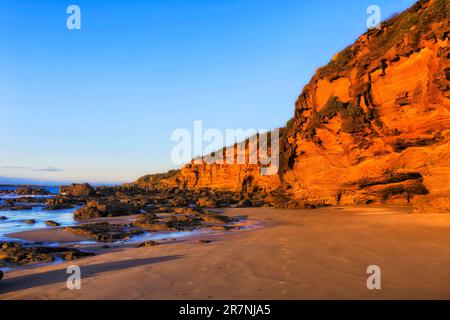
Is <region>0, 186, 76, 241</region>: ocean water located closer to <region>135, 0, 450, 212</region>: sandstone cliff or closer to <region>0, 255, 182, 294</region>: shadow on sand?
<region>0, 255, 182, 294</region>: shadow on sand

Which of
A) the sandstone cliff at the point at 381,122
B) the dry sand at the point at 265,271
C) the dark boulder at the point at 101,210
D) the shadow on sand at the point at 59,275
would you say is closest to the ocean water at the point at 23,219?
the dark boulder at the point at 101,210

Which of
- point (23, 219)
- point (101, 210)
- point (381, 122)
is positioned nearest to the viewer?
point (381, 122)

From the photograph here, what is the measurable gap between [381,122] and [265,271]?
13907 mm

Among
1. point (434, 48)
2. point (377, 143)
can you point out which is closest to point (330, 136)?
point (377, 143)

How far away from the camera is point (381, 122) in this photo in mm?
17453

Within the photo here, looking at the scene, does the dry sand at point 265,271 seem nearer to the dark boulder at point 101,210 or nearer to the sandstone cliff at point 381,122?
the sandstone cliff at point 381,122

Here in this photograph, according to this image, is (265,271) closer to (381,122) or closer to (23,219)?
(381,122)

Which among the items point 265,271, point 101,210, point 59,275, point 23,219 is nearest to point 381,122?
point 265,271

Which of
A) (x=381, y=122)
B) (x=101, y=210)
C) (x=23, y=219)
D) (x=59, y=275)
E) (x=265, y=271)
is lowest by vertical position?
(x=23, y=219)

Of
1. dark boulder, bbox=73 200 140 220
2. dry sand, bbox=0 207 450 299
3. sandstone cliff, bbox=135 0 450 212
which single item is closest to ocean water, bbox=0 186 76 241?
dark boulder, bbox=73 200 140 220

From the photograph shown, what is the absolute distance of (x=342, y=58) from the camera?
20.4 m

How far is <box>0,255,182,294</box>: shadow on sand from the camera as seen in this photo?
679 cm
